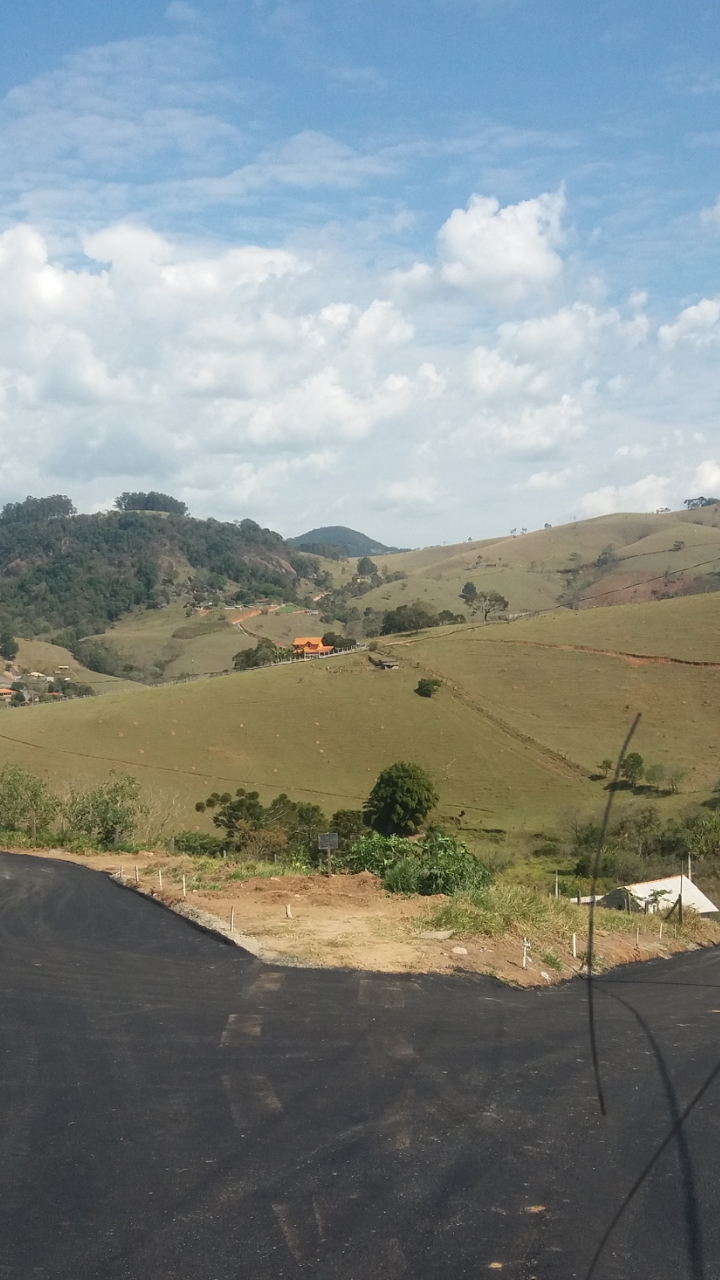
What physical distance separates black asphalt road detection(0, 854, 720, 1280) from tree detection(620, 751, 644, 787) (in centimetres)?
4463

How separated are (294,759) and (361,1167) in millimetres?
59895

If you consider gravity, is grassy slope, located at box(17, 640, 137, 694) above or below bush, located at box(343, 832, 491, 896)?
above

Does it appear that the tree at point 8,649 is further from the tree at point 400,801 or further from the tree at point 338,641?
the tree at point 400,801

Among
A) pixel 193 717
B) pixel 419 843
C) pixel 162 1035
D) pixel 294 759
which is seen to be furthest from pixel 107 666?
pixel 162 1035

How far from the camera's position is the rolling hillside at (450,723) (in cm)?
5928

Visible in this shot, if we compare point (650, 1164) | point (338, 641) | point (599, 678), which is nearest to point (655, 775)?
point (599, 678)

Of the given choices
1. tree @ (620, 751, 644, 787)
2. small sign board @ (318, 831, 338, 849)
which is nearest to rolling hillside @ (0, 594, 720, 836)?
tree @ (620, 751, 644, 787)

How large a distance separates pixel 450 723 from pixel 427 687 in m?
5.83

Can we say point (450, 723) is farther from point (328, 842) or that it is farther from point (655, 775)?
point (328, 842)

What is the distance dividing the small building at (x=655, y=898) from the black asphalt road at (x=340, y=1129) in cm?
1559

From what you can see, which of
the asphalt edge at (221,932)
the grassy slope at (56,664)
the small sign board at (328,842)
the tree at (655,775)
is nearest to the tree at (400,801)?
the tree at (655,775)

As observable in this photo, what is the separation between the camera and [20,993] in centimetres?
1073

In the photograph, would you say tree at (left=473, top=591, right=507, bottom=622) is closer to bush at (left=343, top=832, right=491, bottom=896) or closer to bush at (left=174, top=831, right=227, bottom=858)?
bush at (left=174, top=831, right=227, bottom=858)

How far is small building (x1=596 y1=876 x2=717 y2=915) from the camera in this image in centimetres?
2655
